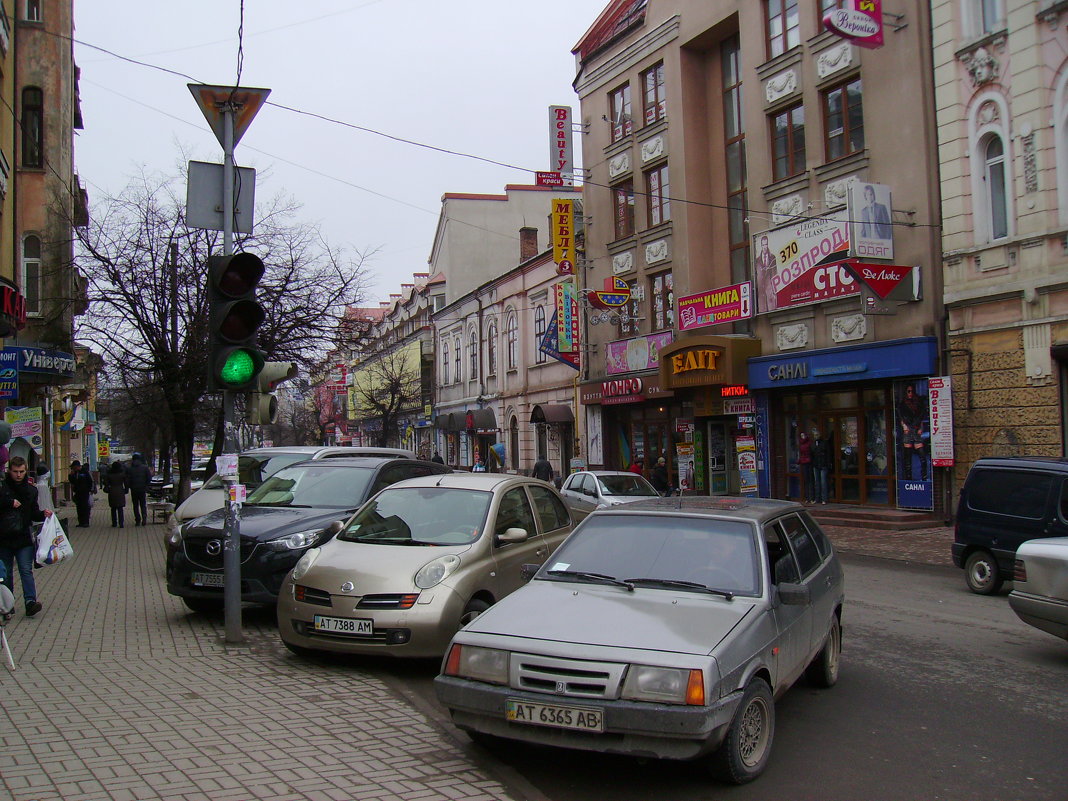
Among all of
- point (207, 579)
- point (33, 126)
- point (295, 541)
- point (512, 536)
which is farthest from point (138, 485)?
point (512, 536)

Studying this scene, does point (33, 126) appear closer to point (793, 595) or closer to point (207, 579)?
point (207, 579)

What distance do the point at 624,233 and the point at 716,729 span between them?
2756cm

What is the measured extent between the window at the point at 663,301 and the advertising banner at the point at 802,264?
167 inches

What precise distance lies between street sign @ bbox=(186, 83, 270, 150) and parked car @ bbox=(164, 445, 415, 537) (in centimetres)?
497

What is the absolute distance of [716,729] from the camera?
443 centimetres

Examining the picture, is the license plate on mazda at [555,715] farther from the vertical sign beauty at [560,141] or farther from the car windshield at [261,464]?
the vertical sign beauty at [560,141]

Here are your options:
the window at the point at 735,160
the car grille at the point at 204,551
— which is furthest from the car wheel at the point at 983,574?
the window at the point at 735,160

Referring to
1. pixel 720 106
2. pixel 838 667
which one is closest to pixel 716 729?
pixel 838 667

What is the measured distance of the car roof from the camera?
595 cm

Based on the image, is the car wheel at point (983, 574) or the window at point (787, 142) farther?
the window at point (787, 142)

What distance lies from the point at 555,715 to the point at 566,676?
20cm

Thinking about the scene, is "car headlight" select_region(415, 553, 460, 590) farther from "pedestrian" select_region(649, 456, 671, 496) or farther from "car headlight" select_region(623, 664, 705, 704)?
"pedestrian" select_region(649, 456, 671, 496)

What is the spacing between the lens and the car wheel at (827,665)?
6.57 m

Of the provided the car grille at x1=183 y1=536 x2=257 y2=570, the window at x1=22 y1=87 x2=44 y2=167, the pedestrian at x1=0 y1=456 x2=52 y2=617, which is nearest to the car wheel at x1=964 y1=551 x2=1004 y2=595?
the car grille at x1=183 y1=536 x2=257 y2=570
